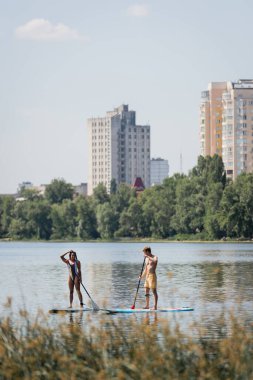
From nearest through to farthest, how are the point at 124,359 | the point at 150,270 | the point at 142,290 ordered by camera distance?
the point at 124,359 < the point at 150,270 < the point at 142,290

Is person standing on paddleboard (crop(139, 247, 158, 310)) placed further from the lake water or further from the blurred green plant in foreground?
the blurred green plant in foreground

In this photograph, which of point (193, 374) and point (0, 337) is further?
point (0, 337)

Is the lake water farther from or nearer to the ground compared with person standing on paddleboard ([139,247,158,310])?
nearer to the ground

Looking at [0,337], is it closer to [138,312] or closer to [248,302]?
[138,312]

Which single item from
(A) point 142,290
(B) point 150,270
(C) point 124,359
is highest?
(B) point 150,270

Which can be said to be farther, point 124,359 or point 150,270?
point 150,270

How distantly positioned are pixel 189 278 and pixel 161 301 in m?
20.6

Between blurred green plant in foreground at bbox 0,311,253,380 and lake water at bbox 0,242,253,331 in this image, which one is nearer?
blurred green plant in foreground at bbox 0,311,253,380

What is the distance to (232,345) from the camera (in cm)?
1867

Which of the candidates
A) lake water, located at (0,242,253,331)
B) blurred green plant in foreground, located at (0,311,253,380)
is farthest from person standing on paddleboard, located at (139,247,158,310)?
blurred green plant in foreground, located at (0,311,253,380)

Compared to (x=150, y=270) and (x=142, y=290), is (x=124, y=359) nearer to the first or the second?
(x=150, y=270)

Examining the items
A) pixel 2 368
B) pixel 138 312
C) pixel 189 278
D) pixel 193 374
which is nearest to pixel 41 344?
pixel 2 368

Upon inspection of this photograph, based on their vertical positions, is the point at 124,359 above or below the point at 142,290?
below

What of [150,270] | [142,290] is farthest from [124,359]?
[142,290]
